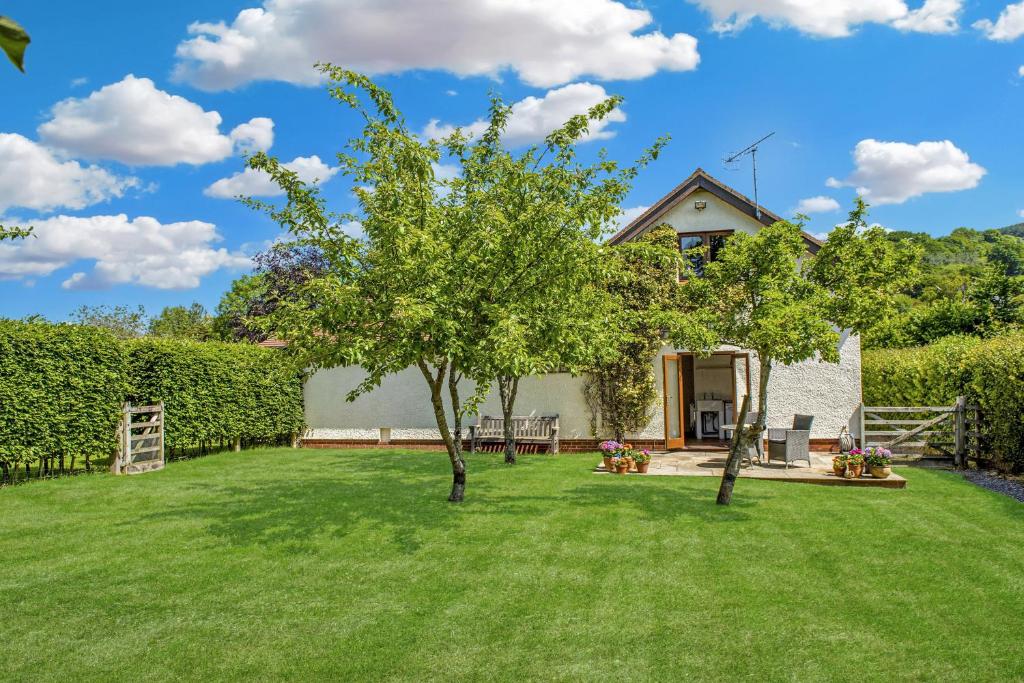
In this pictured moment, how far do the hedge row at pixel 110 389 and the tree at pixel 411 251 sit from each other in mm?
1526

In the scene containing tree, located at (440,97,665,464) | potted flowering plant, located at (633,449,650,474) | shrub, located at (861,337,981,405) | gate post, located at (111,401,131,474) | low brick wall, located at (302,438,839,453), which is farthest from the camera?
low brick wall, located at (302,438,839,453)

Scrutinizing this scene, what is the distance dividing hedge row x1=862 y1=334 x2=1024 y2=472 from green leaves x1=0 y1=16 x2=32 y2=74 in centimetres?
1529

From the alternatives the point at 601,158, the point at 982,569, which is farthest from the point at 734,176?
the point at 982,569

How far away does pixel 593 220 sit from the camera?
9.80 m

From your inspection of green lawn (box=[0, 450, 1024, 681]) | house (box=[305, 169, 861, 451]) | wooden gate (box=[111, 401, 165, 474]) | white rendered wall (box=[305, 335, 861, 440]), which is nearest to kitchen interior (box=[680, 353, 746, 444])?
house (box=[305, 169, 861, 451])

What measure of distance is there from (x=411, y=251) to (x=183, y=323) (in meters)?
53.6

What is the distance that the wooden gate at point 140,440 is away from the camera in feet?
46.8

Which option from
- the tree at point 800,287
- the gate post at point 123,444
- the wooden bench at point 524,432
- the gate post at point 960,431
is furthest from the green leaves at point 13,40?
the wooden bench at point 524,432

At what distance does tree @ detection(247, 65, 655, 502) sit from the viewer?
8.33 metres

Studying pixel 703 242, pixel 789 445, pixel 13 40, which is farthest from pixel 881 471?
pixel 13 40

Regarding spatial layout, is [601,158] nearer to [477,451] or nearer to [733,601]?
[733,601]

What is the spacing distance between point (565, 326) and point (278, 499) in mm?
5740

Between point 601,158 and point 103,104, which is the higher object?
point 103,104

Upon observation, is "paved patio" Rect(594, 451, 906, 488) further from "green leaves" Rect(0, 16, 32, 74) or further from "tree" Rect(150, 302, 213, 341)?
"tree" Rect(150, 302, 213, 341)
